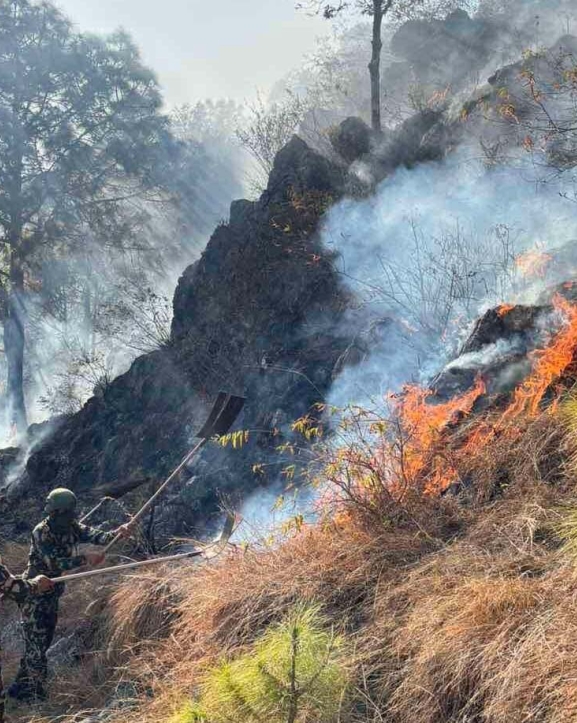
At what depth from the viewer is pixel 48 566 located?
257 inches

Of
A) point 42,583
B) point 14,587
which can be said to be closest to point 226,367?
point 42,583

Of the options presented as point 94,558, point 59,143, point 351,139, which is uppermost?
point 59,143

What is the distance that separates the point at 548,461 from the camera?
5.23 meters

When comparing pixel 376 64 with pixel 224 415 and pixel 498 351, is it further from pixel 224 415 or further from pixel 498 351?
pixel 498 351

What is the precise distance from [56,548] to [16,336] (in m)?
14.4

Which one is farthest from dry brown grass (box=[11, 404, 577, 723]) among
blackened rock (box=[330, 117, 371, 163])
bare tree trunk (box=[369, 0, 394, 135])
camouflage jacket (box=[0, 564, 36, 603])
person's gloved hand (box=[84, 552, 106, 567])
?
bare tree trunk (box=[369, 0, 394, 135])

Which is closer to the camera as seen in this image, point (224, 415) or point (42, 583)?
point (42, 583)

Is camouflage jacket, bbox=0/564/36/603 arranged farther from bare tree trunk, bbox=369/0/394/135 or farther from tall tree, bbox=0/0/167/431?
tall tree, bbox=0/0/167/431

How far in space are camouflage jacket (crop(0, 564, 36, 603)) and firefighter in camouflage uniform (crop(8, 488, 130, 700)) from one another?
56cm

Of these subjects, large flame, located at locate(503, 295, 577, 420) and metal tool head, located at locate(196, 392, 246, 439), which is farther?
metal tool head, located at locate(196, 392, 246, 439)

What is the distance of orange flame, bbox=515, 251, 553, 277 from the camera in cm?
816

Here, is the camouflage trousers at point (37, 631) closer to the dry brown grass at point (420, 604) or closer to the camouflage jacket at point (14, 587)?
the dry brown grass at point (420, 604)

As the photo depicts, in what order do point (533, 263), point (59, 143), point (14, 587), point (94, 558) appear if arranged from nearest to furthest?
point (14, 587) → point (94, 558) → point (533, 263) → point (59, 143)

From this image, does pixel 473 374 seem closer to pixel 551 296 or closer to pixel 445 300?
pixel 551 296
